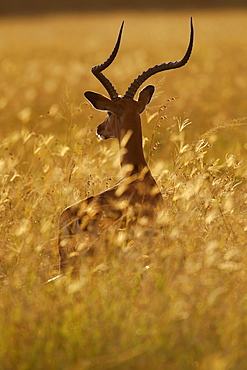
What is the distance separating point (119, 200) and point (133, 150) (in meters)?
0.87

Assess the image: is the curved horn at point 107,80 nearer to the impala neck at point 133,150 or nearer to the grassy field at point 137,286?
the impala neck at point 133,150

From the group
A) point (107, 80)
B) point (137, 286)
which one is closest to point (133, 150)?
point (107, 80)

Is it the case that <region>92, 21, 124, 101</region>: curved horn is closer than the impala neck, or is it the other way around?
the impala neck

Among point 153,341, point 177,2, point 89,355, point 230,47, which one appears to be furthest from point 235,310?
point 177,2

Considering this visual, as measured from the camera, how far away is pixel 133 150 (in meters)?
6.41

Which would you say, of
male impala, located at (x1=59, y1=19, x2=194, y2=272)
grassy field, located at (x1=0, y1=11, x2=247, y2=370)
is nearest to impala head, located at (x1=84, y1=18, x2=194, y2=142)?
male impala, located at (x1=59, y1=19, x2=194, y2=272)

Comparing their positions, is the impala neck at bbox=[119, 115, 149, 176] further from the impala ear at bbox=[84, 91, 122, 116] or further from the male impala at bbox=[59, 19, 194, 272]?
the impala ear at bbox=[84, 91, 122, 116]

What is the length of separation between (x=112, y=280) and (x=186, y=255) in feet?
2.58

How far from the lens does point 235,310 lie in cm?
426

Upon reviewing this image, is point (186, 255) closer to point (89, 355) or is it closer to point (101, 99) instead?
point (89, 355)

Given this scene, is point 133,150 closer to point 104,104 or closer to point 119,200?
point 104,104

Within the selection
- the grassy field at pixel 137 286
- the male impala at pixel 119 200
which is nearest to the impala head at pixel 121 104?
the male impala at pixel 119 200

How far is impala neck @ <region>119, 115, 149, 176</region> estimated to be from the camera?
6.29 meters

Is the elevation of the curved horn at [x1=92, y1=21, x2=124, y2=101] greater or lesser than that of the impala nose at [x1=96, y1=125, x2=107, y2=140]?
greater
